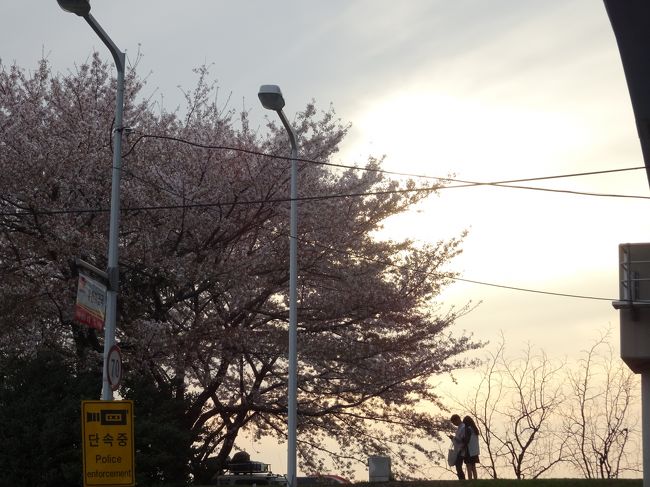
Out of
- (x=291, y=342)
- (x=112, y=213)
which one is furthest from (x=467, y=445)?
(x=112, y=213)

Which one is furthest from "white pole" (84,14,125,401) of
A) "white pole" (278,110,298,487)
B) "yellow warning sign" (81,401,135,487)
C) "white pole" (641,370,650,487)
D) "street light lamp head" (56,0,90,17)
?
"white pole" (641,370,650,487)

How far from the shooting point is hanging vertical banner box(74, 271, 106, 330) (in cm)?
1536

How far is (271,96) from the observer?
69.3 feet

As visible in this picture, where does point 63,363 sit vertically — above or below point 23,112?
below

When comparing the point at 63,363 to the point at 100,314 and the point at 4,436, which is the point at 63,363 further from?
the point at 100,314

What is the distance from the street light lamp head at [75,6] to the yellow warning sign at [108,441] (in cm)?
601

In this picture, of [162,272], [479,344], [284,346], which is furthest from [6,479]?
[479,344]

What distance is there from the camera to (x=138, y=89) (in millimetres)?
27141

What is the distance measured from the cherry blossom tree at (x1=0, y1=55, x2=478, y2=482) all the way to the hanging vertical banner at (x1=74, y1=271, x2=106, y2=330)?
655 centimetres

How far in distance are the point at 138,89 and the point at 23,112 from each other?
131 inches

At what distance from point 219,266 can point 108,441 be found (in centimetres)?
981

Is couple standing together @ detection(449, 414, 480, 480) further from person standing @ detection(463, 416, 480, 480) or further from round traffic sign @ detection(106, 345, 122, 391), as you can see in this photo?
round traffic sign @ detection(106, 345, 122, 391)

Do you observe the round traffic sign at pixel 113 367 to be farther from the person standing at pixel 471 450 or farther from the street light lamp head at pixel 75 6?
the person standing at pixel 471 450

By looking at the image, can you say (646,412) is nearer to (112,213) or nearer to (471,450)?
(471,450)
